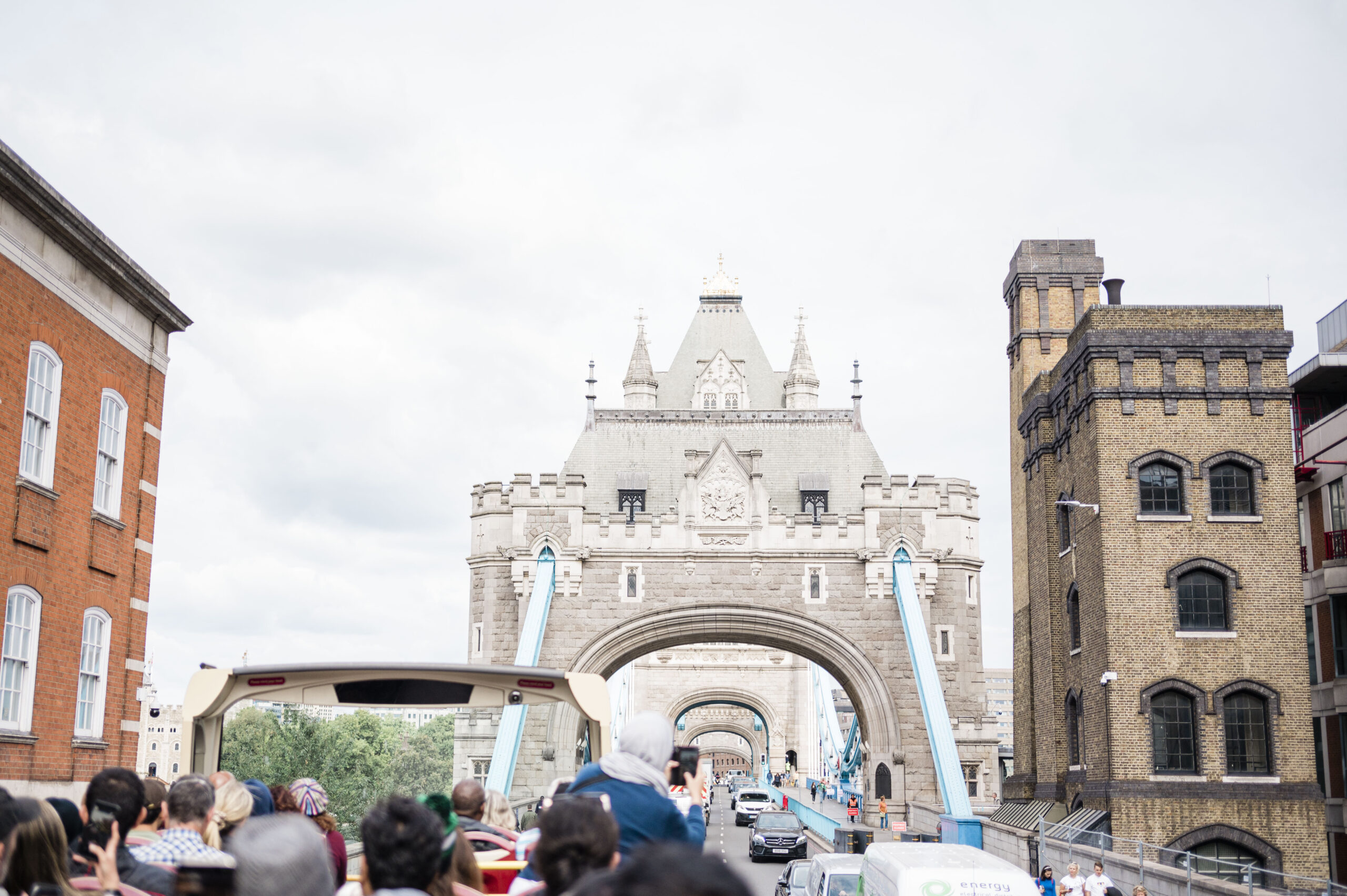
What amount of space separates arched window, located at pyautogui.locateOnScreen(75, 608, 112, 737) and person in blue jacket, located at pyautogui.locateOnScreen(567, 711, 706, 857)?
42.5 ft

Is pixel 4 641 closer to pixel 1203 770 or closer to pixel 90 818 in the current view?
pixel 90 818

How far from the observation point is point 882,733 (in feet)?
118

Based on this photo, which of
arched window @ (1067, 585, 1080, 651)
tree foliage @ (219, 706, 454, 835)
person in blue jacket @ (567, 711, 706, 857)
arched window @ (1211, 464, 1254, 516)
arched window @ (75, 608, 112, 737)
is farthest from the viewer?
tree foliage @ (219, 706, 454, 835)

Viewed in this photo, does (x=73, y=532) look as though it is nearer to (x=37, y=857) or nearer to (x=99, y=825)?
(x=99, y=825)

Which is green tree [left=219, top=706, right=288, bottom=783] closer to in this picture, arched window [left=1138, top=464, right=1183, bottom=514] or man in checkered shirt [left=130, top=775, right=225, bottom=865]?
arched window [left=1138, top=464, right=1183, bottom=514]

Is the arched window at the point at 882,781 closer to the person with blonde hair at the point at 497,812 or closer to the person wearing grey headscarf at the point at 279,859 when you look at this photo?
the person with blonde hair at the point at 497,812

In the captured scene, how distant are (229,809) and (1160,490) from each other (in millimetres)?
19477

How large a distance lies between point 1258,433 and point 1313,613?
4.93m

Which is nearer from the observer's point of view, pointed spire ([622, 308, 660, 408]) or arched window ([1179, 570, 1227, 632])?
arched window ([1179, 570, 1227, 632])

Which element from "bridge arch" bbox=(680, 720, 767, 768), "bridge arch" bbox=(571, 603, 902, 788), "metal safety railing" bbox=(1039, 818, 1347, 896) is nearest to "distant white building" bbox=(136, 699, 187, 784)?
"bridge arch" bbox=(680, 720, 767, 768)

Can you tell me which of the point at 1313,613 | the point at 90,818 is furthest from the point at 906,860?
the point at 1313,613

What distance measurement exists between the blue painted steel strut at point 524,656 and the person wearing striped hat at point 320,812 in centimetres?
2575

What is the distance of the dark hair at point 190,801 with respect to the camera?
Result: 5418 millimetres

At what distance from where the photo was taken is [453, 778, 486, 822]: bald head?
6824 millimetres
